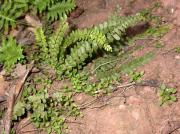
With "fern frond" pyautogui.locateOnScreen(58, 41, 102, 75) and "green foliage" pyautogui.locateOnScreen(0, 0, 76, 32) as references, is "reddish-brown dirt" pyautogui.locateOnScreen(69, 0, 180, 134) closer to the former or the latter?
"fern frond" pyautogui.locateOnScreen(58, 41, 102, 75)

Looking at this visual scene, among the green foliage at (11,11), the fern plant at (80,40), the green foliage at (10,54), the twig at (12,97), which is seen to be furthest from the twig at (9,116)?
the green foliage at (11,11)

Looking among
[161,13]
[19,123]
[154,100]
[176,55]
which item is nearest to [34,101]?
[19,123]

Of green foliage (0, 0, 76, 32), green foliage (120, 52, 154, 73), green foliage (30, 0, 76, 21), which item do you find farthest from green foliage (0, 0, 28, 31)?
green foliage (120, 52, 154, 73)

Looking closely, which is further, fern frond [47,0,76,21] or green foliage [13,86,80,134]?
fern frond [47,0,76,21]

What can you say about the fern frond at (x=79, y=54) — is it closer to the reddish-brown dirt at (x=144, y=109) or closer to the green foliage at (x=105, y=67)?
the green foliage at (x=105, y=67)

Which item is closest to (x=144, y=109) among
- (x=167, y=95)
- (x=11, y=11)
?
(x=167, y=95)

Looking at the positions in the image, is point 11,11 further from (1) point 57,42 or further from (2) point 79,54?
(2) point 79,54

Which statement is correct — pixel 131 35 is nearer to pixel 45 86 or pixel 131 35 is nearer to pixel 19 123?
pixel 45 86
